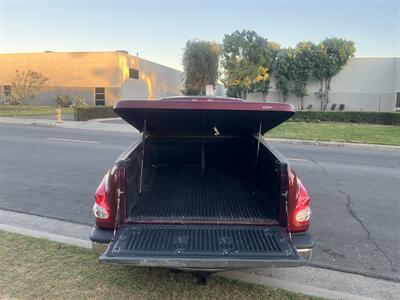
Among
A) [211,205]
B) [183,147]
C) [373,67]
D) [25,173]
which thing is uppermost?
[373,67]

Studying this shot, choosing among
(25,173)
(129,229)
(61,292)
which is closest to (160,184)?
(129,229)

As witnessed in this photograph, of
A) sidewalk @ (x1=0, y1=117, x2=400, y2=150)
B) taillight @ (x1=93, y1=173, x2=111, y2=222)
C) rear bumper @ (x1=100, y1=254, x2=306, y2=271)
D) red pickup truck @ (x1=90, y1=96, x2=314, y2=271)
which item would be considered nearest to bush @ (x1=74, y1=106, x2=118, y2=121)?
sidewalk @ (x1=0, y1=117, x2=400, y2=150)

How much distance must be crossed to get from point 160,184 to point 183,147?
0.98 metres

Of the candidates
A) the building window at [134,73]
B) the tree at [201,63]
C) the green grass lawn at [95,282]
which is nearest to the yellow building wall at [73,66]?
the building window at [134,73]

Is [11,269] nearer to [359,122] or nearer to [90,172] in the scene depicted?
[90,172]

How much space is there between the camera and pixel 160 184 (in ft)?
15.2

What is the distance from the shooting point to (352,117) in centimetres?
2209

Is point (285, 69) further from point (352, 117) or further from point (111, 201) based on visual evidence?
point (111, 201)

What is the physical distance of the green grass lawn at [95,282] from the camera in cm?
299

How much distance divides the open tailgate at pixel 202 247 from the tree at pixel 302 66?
3480cm

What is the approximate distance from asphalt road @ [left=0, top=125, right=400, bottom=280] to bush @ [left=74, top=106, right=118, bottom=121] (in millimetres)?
10895

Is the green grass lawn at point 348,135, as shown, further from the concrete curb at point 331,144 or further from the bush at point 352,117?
the bush at point 352,117

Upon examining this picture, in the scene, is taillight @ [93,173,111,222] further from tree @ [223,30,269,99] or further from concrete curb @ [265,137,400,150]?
tree @ [223,30,269,99]

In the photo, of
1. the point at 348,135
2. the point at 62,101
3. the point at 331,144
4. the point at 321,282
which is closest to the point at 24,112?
the point at 62,101
